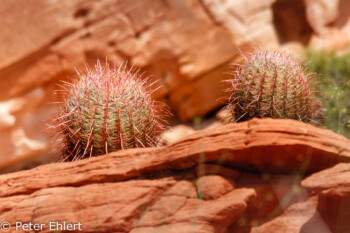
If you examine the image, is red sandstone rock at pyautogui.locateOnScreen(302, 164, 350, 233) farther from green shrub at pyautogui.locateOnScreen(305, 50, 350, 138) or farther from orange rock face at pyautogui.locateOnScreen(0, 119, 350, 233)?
green shrub at pyautogui.locateOnScreen(305, 50, 350, 138)

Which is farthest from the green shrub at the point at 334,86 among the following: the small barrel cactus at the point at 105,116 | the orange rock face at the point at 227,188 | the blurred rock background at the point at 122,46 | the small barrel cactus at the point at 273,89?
the orange rock face at the point at 227,188

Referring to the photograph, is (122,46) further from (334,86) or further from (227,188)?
(227,188)

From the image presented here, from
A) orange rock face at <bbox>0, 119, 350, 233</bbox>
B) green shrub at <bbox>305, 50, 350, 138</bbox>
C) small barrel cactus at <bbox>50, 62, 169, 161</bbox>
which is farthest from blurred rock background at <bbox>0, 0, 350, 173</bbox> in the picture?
orange rock face at <bbox>0, 119, 350, 233</bbox>

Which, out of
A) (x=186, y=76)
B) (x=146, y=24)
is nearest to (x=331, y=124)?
(x=186, y=76)

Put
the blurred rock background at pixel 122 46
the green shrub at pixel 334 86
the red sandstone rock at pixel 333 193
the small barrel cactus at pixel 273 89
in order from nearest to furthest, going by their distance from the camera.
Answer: the red sandstone rock at pixel 333 193
the small barrel cactus at pixel 273 89
the green shrub at pixel 334 86
the blurred rock background at pixel 122 46

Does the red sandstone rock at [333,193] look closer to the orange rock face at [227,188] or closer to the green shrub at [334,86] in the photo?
the orange rock face at [227,188]

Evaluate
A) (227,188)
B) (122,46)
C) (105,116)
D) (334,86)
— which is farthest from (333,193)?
(122,46)

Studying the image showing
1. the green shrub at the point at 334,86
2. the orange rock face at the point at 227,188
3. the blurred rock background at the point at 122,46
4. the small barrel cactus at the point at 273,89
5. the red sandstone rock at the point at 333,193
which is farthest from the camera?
the blurred rock background at the point at 122,46
